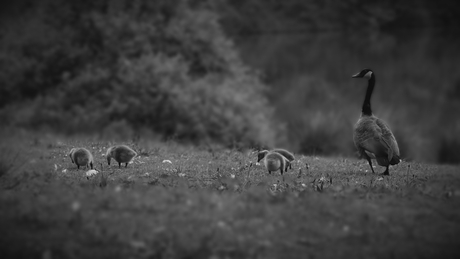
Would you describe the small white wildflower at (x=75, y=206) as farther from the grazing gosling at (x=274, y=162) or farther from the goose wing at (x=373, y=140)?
the goose wing at (x=373, y=140)

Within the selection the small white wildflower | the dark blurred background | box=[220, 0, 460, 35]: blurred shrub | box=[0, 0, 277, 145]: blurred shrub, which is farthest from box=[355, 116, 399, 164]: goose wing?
box=[220, 0, 460, 35]: blurred shrub

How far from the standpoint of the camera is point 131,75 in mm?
19641

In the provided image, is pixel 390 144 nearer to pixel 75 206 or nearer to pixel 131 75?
pixel 75 206

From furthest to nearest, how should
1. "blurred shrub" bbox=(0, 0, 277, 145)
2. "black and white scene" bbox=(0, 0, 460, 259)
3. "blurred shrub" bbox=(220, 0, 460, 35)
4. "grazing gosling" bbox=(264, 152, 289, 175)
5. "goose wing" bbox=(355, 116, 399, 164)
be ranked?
"blurred shrub" bbox=(220, 0, 460, 35) < "blurred shrub" bbox=(0, 0, 277, 145) < "goose wing" bbox=(355, 116, 399, 164) < "grazing gosling" bbox=(264, 152, 289, 175) < "black and white scene" bbox=(0, 0, 460, 259)

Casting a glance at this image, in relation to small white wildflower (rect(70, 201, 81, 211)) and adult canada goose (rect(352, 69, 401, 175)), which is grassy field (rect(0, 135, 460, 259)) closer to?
small white wildflower (rect(70, 201, 81, 211))

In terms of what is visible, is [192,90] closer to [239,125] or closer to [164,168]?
[239,125]

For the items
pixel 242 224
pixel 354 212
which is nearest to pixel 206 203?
pixel 242 224

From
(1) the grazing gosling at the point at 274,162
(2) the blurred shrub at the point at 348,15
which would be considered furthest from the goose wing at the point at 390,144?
(2) the blurred shrub at the point at 348,15

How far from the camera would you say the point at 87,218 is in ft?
18.6

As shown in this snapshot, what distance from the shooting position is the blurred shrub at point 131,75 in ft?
63.8

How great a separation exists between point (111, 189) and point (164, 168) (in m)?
2.73

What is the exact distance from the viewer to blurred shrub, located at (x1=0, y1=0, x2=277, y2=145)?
19.4 meters

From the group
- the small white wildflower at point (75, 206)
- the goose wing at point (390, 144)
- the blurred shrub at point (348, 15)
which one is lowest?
the small white wildflower at point (75, 206)

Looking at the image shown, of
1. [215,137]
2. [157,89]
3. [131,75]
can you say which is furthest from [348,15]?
[131,75]
